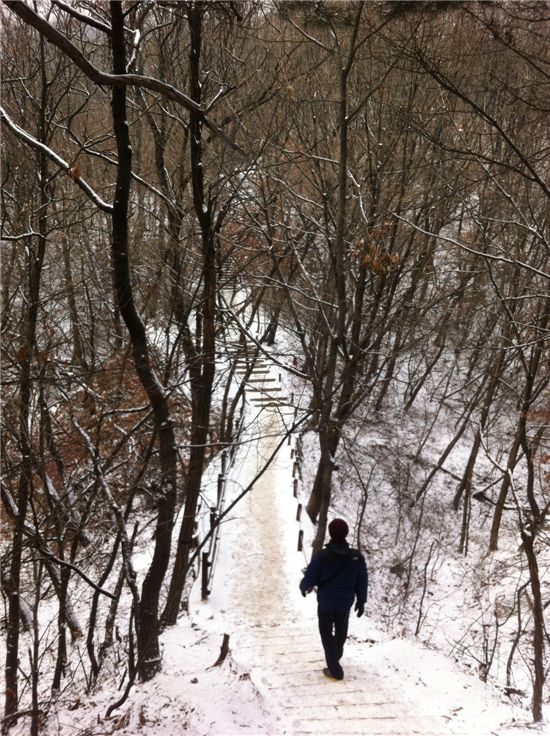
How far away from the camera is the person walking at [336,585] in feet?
18.4

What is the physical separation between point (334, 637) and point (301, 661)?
3.68 ft

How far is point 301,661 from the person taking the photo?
21.3 ft

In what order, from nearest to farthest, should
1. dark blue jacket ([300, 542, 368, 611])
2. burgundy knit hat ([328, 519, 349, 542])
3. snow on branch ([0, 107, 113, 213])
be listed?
snow on branch ([0, 107, 113, 213]), burgundy knit hat ([328, 519, 349, 542]), dark blue jacket ([300, 542, 368, 611])

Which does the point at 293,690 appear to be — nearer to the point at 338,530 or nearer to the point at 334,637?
the point at 334,637

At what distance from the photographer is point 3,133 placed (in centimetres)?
706

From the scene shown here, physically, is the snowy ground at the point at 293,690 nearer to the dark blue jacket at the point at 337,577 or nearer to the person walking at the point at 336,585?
the person walking at the point at 336,585

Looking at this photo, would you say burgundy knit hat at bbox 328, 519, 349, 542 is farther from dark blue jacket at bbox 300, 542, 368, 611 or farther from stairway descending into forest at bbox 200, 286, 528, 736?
stairway descending into forest at bbox 200, 286, 528, 736

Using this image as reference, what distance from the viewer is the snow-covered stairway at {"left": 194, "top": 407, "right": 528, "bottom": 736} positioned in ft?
15.6

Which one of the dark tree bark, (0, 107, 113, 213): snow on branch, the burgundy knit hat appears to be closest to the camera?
(0, 107, 113, 213): snow on branch

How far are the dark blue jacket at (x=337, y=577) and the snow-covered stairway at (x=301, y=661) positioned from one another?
0.86m

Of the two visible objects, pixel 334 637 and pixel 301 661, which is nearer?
pixel 334 637

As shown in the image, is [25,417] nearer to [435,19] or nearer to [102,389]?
[102,389]

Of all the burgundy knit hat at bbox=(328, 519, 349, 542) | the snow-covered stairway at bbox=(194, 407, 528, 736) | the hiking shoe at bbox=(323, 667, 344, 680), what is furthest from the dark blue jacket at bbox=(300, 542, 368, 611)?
the snow-covered stairway at bbox=(194, 407, 528, 736)

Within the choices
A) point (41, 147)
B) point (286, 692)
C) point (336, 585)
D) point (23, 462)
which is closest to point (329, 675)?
point (286, 692)
